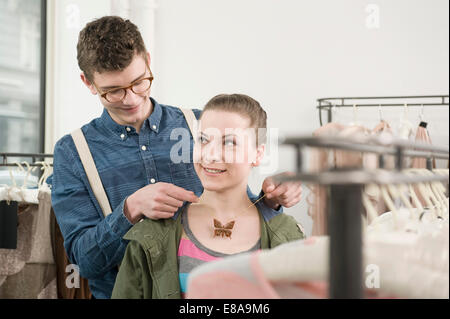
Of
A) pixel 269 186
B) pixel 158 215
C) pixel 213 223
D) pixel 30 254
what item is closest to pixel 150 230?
pixel 158 215

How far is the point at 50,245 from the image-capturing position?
6.26 ft

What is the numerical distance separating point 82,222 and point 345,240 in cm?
99

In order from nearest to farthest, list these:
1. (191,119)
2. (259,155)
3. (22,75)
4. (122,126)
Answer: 1. (259,155)
2. (122,126)
3. (191,119)
4. (22,75)

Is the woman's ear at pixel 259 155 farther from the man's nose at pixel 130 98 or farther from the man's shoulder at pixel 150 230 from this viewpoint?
the man's nose at pixel 130 98

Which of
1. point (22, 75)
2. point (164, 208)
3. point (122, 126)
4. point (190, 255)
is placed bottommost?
point (190, 255)

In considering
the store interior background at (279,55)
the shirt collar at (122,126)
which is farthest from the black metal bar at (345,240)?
the store interior background at (279,55)

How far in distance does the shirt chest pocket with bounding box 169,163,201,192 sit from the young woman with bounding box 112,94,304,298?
0.93ft

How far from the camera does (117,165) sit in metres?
1.42

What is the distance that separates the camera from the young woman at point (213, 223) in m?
1.08

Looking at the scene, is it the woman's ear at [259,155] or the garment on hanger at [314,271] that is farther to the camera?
the woman's ear at [259,155]

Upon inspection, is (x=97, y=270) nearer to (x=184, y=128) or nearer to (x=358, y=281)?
(x=184, y=128)

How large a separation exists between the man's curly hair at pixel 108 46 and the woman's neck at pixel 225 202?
1.38 feet

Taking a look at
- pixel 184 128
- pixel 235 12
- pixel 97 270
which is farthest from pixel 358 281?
pixel 235 12

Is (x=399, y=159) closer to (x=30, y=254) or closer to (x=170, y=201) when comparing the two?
(x=170, y=201)
